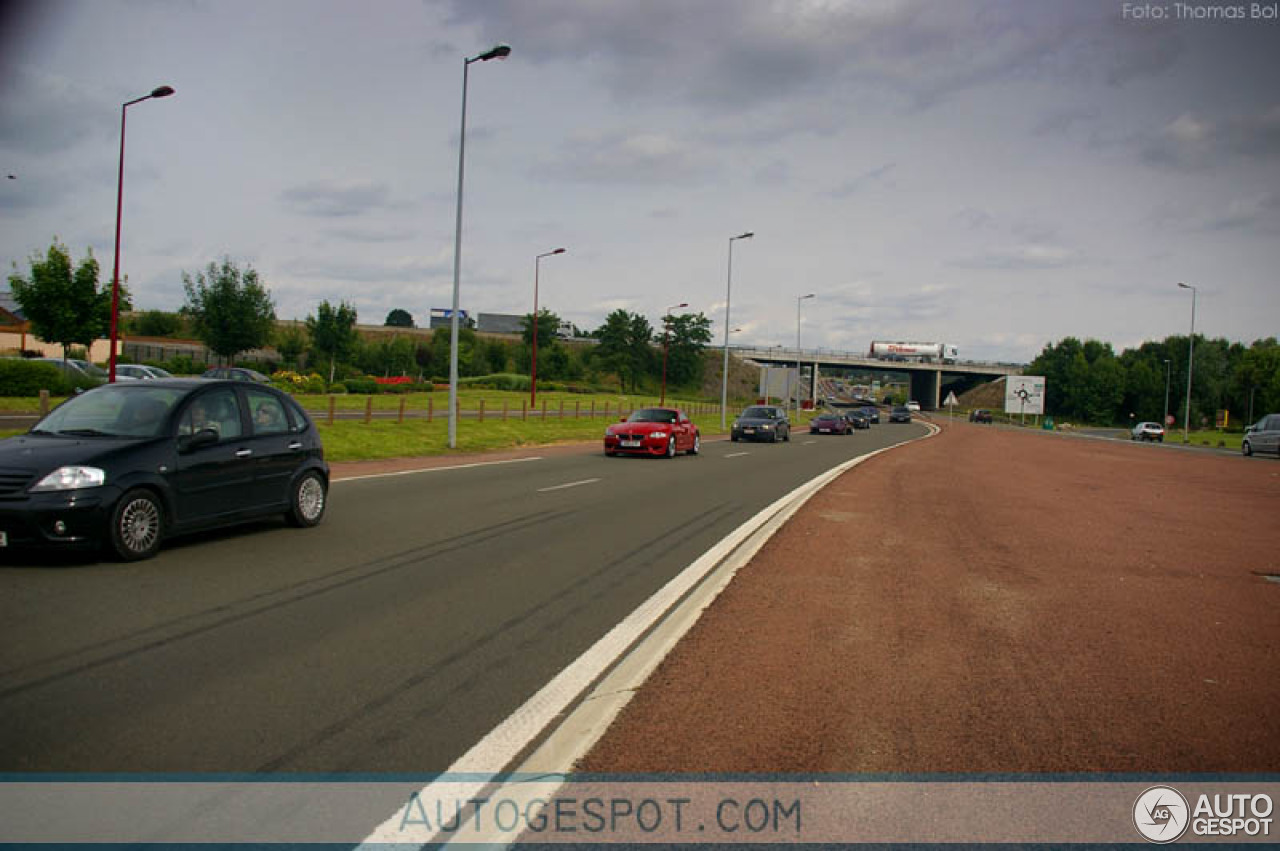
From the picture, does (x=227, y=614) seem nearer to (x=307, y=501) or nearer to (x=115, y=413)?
(x=115, y=413)

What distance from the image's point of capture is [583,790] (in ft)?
12.0

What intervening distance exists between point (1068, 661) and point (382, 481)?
13036mm

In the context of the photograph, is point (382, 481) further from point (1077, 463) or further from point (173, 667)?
point (1077, 463)

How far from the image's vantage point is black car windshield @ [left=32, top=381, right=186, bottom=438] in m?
8.43

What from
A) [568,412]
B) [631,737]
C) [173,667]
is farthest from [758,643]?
[568,412]

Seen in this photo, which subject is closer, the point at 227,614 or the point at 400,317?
the point at 227,614

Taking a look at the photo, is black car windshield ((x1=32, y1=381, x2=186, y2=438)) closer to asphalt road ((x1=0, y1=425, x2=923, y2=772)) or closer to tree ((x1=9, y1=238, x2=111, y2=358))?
asphalt road ((x1=0, y1=425, x2=923, y2=772))

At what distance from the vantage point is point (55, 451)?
25.5 ft

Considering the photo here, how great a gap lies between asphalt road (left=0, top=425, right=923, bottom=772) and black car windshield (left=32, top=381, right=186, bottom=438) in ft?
4.17

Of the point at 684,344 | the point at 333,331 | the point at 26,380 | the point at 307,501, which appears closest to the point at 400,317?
the point at 684,344

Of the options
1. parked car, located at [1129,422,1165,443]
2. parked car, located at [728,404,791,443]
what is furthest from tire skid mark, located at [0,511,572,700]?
parked car, located at [1129,422,1165,443]

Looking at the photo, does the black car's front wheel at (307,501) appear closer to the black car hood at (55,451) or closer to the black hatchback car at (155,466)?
the black hatchback car at (155,466)

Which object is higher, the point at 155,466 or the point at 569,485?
the point at 155,466

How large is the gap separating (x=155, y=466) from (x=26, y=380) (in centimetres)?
3122
